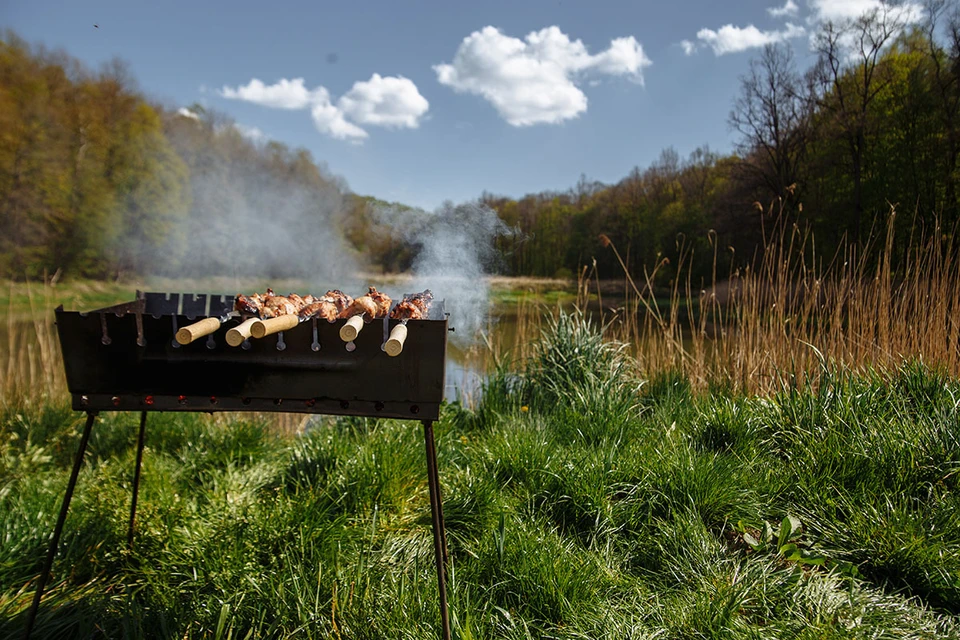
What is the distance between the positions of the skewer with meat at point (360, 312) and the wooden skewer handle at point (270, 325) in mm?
143

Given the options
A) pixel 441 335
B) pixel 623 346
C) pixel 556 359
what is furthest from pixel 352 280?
pixel 441 335

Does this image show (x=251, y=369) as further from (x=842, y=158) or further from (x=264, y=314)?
(x=842, y=158)

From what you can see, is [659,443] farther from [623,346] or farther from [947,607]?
[623,346]

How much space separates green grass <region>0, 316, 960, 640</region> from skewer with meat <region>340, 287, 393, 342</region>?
93 cm

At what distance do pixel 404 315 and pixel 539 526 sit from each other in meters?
1.10

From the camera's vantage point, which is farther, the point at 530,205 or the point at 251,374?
the point at 530,205

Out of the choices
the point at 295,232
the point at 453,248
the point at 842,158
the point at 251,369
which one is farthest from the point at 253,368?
the point at 842,158

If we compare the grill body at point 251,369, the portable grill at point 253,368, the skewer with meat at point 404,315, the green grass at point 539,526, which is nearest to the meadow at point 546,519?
the green grass at point 539,526

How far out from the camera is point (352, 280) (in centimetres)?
470

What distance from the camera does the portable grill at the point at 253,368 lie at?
1.46 meters

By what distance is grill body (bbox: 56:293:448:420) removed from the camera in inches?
57.7

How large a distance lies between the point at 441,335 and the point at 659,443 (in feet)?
6.10

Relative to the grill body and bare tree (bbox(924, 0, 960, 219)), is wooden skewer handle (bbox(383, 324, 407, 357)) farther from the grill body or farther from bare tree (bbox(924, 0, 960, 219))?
bare tree (bbox(924, 0, 960, 219))

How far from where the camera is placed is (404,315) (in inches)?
73.5
